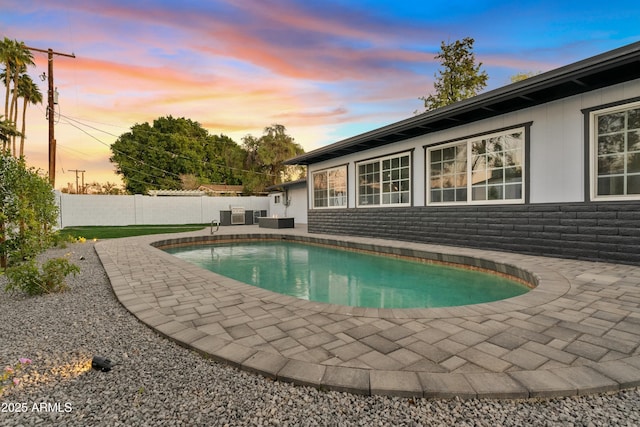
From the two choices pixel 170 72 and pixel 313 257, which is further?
pixel 170 72

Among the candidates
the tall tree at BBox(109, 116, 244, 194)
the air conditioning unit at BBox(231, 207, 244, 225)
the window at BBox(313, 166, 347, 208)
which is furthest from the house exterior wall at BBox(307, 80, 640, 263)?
the tall tree at BBox(109, 116, 244, 194)

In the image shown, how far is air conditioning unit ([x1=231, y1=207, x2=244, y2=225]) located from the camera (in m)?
17.3

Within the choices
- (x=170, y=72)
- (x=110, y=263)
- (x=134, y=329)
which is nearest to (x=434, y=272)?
(x=134, y=329)

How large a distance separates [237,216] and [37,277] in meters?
13.8

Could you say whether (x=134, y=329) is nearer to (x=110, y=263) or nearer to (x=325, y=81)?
(x=110, y=263)

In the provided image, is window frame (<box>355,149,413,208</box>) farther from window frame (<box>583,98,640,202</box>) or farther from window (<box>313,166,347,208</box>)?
window frame (<box>583,98,640,202</box>)

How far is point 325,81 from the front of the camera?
1048 centimetres

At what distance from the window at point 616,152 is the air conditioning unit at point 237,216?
15656 millimetres

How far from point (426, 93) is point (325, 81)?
1188 cm

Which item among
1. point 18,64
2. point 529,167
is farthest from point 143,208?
point 529,167

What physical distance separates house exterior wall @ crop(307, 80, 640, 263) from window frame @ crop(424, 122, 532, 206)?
58 millimetres

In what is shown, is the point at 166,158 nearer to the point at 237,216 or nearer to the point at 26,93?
the point at 26,93

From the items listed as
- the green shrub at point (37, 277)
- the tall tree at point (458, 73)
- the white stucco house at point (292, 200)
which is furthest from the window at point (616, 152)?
the tall tree at point (458, 73)

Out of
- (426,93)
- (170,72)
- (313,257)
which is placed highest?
(426,93)
